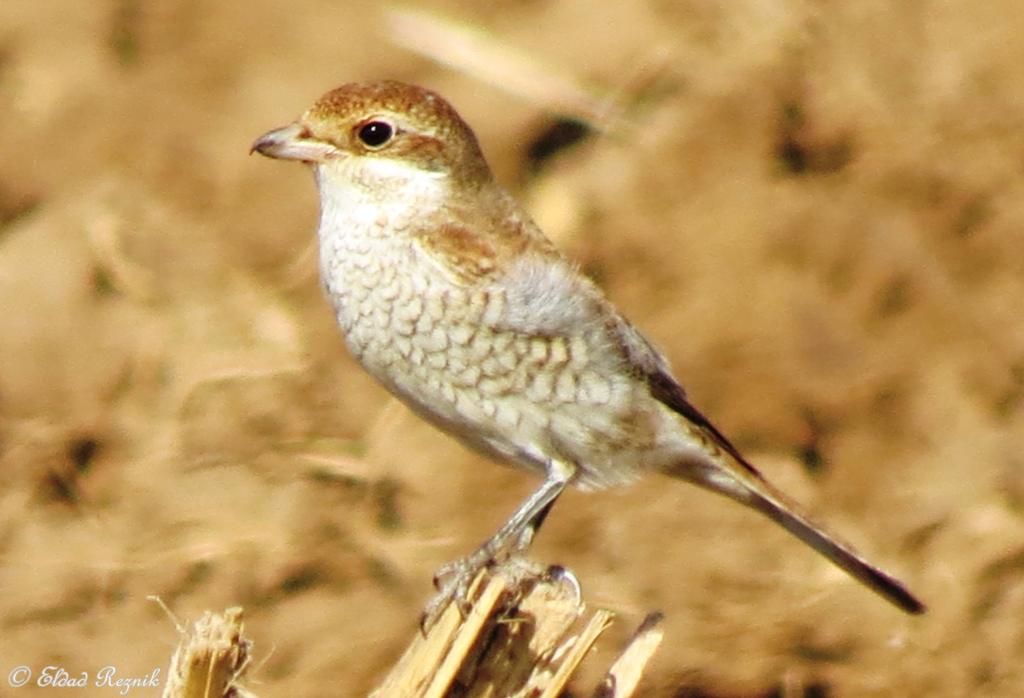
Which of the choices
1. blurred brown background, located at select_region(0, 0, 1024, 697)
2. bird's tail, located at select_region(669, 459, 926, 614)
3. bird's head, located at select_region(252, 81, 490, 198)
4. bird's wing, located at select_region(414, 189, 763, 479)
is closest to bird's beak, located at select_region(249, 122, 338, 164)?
bird's head, located at select_region(252, 81, 490, 198)

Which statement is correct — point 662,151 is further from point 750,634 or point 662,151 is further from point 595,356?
point 595,356

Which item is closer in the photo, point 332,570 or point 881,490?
point 332,570

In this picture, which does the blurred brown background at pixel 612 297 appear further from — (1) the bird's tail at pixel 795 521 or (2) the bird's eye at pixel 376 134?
(2) the bird's eye at pixel 376 134

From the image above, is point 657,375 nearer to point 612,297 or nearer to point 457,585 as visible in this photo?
point 457,585

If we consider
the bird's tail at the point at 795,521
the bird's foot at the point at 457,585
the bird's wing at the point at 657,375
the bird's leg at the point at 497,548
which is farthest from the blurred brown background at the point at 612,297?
the bird's foot at the point at 457,585

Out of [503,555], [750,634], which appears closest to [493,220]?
[503,555]

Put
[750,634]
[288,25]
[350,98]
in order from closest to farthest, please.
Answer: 1. [350,98]
2. [750,634]
3. [288,25]
